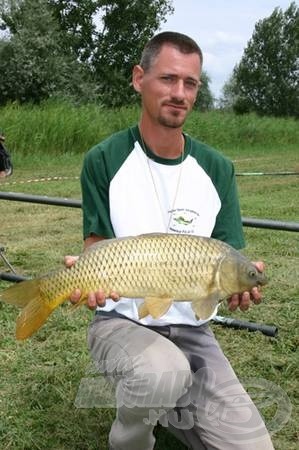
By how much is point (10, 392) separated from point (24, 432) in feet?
1.23

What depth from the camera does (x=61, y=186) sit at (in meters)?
9.52

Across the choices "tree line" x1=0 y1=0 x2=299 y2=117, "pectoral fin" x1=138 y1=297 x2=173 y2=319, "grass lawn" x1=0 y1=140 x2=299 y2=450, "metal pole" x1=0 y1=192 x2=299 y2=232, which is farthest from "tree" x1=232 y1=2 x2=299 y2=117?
"pectoral fin" x1=138 y1=297 x2=173 y2=319

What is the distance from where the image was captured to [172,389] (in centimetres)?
218

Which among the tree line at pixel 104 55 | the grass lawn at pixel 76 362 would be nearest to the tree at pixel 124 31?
the tree line at pixel 104 55

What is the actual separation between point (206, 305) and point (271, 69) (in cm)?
5273

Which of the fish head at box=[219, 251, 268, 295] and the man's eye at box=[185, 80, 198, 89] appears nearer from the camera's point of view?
the fish head at box=[219, 251, 268, 295]

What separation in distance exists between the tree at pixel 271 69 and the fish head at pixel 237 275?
49.5 metres

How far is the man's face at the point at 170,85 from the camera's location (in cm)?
239

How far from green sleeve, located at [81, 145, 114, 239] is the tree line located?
11.7 meters

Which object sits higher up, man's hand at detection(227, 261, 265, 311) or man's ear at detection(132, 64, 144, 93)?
man's ear at detection(132, 64, 144, 93)

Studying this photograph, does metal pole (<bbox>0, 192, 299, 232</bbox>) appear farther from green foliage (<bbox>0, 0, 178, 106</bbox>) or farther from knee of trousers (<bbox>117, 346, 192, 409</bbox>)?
green foliage (<bbox>0, 0, 178, 106</bbox>)

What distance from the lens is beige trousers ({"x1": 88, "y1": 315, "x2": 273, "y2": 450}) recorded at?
2164 millimetres

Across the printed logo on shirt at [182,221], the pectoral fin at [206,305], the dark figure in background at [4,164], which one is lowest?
the dark figure in background at [4,164]

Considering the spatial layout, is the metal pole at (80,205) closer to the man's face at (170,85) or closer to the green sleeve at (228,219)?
the green sleeve at (228,219)
